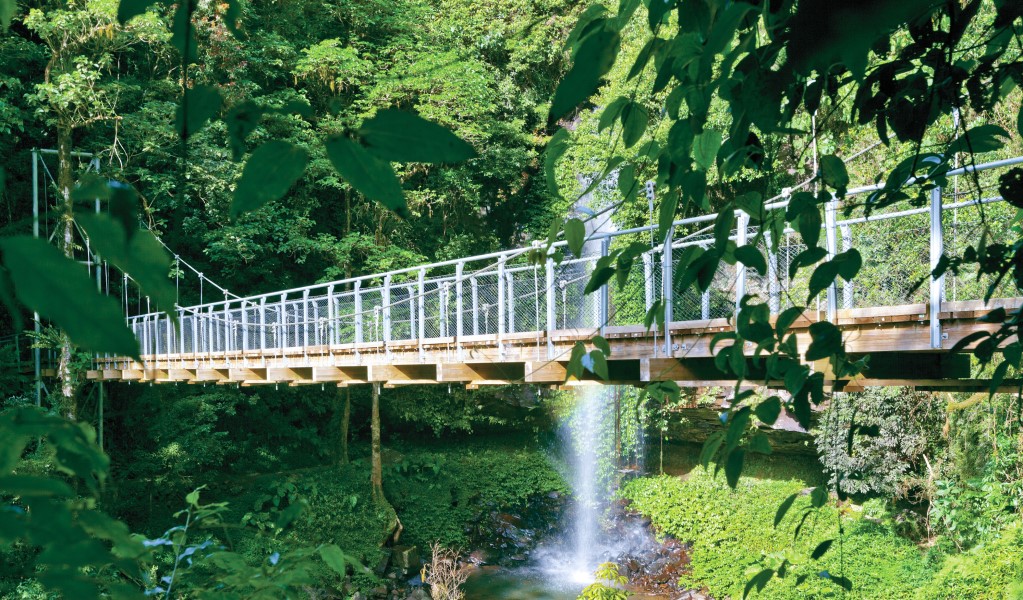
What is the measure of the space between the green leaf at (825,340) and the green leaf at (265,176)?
A: 19.7 inches

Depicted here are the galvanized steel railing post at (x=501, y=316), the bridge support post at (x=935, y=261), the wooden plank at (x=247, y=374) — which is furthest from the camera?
the wooden plank at (x=247, y=374)

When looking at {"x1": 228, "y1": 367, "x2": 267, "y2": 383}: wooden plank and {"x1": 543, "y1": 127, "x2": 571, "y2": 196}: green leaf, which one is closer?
{"x1": 543, "y1": 127, "x2": 571, "y2": 196}: green leaf

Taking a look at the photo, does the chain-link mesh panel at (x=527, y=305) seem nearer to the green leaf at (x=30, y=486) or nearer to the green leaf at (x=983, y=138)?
the green leaf at (x=983, y=138)

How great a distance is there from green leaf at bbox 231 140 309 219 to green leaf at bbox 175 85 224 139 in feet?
0.11

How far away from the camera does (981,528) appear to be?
681cm

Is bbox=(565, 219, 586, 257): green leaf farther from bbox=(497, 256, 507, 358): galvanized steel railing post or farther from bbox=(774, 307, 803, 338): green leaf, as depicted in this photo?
bbox=(497, 256, 507, 358): galvanized steel railing post

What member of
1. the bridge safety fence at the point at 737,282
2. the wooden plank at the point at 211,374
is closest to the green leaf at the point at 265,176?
the bridge safety fence at the point at 737,282

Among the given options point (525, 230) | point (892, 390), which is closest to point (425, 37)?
point (525, 230)

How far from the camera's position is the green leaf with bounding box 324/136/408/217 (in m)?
0.32

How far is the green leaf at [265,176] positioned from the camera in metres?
0.32

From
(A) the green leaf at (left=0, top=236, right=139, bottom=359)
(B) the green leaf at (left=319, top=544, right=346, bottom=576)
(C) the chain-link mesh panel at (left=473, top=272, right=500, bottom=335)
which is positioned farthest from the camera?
(C) the chain-link mesh panel at (left=473, top=272, right=500, bottom=335)

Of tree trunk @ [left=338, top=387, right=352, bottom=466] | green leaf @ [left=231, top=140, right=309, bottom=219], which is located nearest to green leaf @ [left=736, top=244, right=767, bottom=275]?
green leaf @ [left=231, top=140, right=309, bottom=219]

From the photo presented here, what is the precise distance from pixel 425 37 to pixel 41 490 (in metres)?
15.2

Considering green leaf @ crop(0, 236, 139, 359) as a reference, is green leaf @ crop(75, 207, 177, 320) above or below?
above
